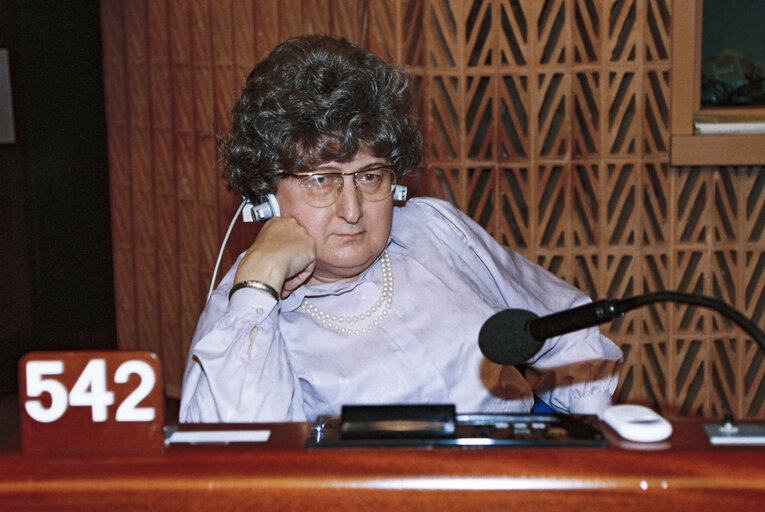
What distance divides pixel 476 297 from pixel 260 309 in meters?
0.52

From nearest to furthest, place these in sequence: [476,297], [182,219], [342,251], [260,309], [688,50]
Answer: [260,309] → [342,251] → [476,297] → [688,50] → [182,219]

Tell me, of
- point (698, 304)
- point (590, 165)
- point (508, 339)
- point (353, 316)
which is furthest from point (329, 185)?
point (590, 165)

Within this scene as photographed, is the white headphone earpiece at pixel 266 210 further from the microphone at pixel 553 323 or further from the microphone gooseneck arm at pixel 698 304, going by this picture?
the microphone gooseneck arm at pixel 698 304

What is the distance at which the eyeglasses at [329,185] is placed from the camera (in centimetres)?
177

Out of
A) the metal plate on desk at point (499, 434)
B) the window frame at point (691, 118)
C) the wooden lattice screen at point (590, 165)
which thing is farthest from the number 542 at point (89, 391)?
the window frame at point (691, 118)

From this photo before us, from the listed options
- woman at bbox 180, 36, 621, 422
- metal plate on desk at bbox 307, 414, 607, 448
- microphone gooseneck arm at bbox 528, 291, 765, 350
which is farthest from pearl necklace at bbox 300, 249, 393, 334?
microphone gooseneck arm at bbox 528, 291, 765, 350

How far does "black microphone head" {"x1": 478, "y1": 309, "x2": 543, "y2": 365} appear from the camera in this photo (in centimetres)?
103

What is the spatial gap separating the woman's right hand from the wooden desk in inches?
26.8

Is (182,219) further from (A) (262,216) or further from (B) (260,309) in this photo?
(B) (260,309)

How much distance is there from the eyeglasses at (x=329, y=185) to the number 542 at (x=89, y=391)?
32.1 inches

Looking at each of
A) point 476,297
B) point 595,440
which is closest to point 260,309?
point 476,297

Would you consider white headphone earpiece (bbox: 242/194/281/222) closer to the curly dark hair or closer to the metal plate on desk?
the curly dark hair

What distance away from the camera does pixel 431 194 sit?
332 centimetres

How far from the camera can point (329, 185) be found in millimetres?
1781
